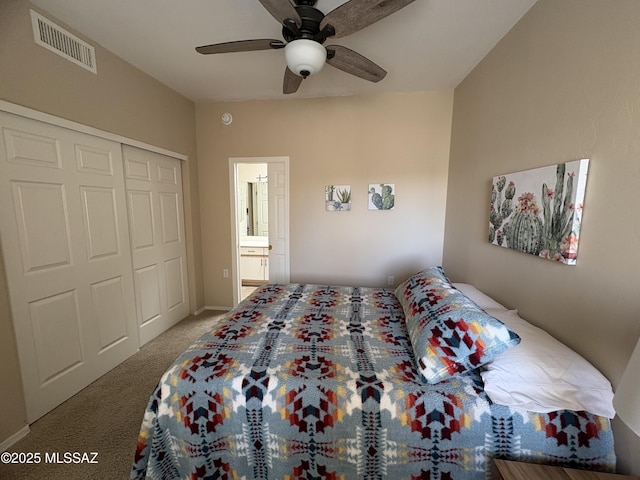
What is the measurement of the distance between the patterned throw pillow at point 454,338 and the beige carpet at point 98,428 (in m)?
1.75

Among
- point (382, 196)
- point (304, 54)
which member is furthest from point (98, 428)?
point (382, 196)

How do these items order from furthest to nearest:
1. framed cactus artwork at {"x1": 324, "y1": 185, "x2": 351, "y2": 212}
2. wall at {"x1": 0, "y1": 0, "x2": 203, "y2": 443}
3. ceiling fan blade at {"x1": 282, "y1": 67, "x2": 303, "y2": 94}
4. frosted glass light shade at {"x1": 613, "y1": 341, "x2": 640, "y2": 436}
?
framed cactus artwork at {"x1": 324, "y1": 185, "x2": 351, "y2": 212} → ceiling fan blade at {"x1": 282, "y1": 67, "x2": 303, "y2": 94} → wall at {"x1": 0, "y1": 0, "x2": 203, "y2": 443} → frosted glass light shade at {"x1": 613, "y1": 341, "x2": 640, "y2": 436}

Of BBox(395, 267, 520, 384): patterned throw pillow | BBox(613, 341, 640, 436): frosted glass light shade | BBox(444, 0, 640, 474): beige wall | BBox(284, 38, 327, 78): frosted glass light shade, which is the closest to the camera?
BBox(613, 341, 640, 436): frosted glass light shade

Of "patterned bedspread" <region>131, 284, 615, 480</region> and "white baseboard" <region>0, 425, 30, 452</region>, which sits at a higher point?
"patterned bedspread" <region>131, 284, 615, 480</region>

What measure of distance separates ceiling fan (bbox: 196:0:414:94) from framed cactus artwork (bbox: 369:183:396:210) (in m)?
1.55

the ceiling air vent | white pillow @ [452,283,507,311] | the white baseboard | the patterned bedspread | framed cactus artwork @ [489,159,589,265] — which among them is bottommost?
the white baseboard

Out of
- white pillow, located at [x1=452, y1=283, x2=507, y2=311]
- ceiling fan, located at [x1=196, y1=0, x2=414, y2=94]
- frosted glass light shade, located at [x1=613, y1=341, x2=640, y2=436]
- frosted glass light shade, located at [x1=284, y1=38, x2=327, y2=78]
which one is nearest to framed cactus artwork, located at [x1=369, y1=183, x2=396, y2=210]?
white pillow, located at [x1=452, y1=283, x2=507, y2=311]

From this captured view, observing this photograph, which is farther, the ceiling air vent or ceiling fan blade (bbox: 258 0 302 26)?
the ceiling air vent

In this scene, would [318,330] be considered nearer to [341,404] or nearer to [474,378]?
[341,404]

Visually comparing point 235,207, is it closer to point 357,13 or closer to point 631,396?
point 357,13

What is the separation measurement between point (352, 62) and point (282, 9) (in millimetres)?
610

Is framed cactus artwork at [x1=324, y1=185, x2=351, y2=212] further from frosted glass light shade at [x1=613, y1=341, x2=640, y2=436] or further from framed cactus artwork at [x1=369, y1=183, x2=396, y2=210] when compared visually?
frosted glass light shade at [x1=613, y1=341, x2=640, y2=436]

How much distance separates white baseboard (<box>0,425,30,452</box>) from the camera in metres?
1.52

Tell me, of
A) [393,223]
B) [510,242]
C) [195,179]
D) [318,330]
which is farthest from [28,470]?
[393,223]
